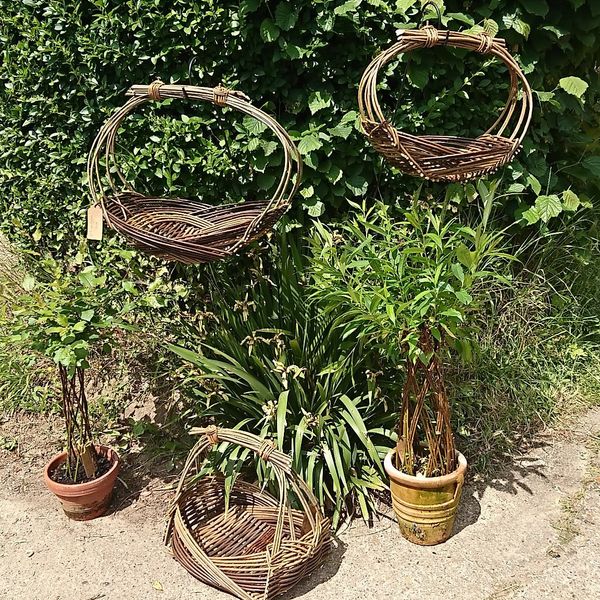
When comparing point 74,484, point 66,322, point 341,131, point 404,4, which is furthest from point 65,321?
point 404,4

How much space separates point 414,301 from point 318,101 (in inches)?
48.9

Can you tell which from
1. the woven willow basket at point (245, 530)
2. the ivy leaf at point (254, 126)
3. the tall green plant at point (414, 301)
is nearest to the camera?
the tall green plant at point (414, 301)

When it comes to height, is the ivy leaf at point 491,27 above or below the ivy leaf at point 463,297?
above

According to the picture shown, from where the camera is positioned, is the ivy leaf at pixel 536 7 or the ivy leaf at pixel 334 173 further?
the ivy leaf at pixel 334 173

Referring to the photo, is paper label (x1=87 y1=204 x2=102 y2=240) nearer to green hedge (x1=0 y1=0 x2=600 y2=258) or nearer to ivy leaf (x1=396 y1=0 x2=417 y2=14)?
green hedge (x1=0 y1=0 x2=600 y2=258)

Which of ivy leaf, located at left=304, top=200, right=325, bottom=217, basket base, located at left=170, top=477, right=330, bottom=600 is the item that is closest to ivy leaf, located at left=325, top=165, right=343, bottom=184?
ivy leaf, located at left=304, top=200, right=325, bottom=217

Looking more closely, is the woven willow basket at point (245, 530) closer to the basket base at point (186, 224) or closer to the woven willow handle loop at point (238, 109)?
the basket base at point (186, 224)

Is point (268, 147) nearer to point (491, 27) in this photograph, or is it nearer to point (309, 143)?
point (309, 143)

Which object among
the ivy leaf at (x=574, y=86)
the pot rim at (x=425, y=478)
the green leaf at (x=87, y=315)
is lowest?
the pot rim at (x=425, y=478)

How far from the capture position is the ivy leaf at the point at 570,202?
137 inches

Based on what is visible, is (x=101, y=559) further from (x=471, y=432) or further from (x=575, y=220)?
(x=575, y=220)

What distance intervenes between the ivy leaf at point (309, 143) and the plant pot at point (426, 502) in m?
1.41

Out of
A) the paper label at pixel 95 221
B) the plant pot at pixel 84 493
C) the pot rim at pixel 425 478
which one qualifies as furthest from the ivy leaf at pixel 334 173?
the plant pot at pixel 84 493

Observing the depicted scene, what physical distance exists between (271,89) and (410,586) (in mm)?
2218
